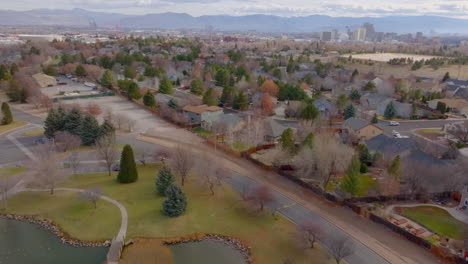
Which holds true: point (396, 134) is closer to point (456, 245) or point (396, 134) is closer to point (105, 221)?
point (456, 245)

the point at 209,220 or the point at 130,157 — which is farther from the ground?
the point at 130,157

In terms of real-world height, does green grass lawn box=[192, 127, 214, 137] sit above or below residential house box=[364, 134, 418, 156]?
below

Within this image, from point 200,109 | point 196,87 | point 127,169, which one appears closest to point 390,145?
point 200,109

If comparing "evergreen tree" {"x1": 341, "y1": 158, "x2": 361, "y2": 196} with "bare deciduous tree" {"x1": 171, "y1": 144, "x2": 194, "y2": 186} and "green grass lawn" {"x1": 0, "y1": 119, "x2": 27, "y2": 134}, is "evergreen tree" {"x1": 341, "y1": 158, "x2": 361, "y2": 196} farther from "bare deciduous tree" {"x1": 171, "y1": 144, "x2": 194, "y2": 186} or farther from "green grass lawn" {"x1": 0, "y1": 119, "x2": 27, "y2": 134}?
"green grass lawn" {"x1": 0, "y1": 119, "x2": 27, "y2": 134}

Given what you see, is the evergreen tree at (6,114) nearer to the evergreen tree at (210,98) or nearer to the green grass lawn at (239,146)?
the evergreen tree at (210,98)

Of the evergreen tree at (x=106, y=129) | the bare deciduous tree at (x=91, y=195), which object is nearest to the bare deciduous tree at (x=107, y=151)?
the bare deciduous tree at (x=91, y=195)

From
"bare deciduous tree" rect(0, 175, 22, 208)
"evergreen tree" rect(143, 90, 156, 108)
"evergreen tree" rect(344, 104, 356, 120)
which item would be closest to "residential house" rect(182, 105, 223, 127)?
"evergreen tree" rect(143, 90, 156, 108)

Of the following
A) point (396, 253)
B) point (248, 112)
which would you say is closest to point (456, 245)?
point (396, 253)
